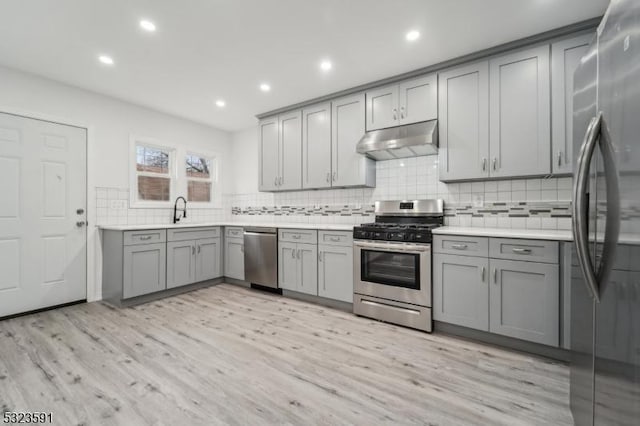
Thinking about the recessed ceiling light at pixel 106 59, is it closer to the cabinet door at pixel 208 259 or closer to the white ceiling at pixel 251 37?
the white ceiling at pixel 251 37

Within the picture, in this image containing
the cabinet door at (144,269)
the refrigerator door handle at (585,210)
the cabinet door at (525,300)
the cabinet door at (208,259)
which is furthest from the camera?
the cabinet door at (208,259)

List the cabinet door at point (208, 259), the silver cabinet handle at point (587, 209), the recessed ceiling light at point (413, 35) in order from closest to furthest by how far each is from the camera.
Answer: the silver cabinet handle at point (587, 209) < the recessed ceiling light at point (413, 35) < the cabinet door at point (208, 259)

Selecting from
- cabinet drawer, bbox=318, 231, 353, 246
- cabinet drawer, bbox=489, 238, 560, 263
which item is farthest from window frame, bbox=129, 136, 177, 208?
cabinet drawer, bbox=489, 238, 560, 263

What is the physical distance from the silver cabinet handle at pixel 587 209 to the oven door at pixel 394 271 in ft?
5.33

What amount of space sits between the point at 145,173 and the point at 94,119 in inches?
34.4

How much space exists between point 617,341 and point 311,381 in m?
1.57

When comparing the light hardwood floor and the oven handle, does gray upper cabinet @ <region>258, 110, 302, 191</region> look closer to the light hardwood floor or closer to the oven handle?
the oven handle

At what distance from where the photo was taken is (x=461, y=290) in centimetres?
249

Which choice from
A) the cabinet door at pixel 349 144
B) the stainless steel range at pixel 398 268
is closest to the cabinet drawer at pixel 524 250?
the stainless steel range at pixel 398 268

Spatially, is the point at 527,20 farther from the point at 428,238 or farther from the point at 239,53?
the point at 239,53

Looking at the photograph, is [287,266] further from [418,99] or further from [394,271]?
[418,99]

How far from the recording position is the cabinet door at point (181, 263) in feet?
12.2

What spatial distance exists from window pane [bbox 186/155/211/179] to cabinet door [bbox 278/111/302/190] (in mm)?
1644

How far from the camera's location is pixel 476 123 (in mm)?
2748
